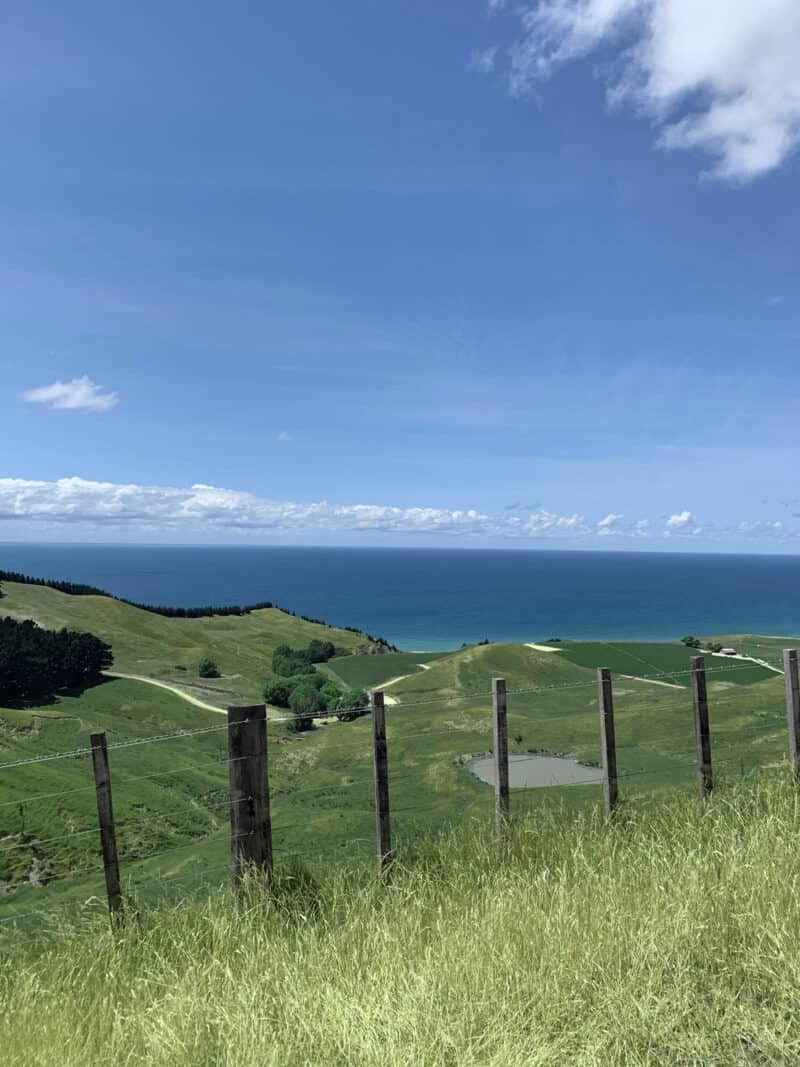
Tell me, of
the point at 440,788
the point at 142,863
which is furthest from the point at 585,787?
the point at 142,863

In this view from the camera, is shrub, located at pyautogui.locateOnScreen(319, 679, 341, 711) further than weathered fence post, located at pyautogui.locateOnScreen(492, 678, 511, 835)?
Yes

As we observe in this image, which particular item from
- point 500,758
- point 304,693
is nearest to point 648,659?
point 304,693

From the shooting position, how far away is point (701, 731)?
33.3 feet

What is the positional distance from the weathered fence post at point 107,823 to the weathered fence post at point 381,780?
2586 mm

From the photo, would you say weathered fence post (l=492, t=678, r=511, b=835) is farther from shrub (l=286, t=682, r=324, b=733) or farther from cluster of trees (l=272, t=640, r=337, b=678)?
cluster of trees (l=272, t=640, r=337, b=678)

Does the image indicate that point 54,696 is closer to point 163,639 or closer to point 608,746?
point 163,639

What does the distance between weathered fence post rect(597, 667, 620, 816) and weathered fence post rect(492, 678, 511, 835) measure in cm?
128

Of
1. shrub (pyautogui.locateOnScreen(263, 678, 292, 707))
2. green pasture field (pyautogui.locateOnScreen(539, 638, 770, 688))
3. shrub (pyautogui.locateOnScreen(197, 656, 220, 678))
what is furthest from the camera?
green pasture field (pyautogui.locateOnScreen(539, 638, 770, 688))

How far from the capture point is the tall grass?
4242 mm

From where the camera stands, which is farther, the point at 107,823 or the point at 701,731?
the point at 701,731

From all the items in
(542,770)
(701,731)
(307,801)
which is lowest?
(542,770)

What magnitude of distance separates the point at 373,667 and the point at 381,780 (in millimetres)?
78875

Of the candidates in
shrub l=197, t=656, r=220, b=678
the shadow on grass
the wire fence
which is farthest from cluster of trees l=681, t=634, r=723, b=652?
the shadow on grass

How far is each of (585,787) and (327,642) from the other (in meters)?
71.0
